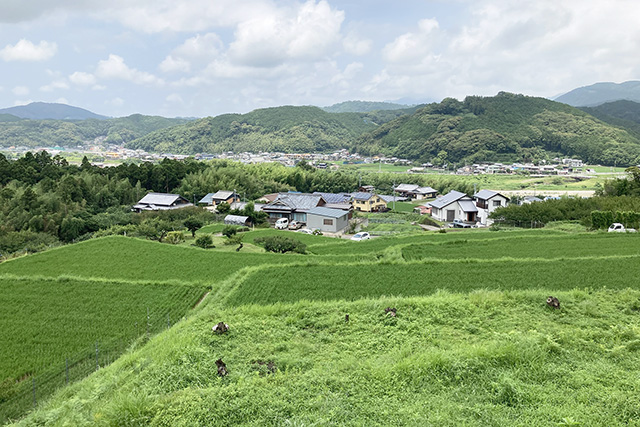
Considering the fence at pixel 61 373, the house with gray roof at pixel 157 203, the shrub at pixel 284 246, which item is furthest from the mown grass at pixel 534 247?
the house with gray roof at pixel 157 203

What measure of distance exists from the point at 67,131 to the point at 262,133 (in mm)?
79267

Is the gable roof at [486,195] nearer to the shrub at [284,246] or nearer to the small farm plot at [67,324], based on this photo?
the shrub at [284,246]

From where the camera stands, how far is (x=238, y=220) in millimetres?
34125

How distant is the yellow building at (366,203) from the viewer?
49.0m

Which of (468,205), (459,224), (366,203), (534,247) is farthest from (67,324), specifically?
(366,203)

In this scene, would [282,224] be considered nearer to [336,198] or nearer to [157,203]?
[336,198]

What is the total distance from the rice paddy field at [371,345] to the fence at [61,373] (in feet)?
1.22

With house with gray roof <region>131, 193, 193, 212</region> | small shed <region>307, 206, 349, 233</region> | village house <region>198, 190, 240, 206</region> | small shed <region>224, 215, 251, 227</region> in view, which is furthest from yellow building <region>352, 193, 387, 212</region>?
house with gray roof <region>131, 193, 193, 212</region>

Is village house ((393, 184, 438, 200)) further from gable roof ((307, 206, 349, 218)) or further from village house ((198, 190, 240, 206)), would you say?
gable roof ((307, 206, 349, 218))

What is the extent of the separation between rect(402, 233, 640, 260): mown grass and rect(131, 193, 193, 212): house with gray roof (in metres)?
31.0

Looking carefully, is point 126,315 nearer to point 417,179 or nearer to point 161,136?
point 417,179

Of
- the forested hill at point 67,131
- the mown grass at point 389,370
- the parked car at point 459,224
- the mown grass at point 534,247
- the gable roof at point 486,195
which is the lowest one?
the parked car at point 459,224

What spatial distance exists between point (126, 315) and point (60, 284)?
14.7 ft

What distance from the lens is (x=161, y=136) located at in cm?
14488
